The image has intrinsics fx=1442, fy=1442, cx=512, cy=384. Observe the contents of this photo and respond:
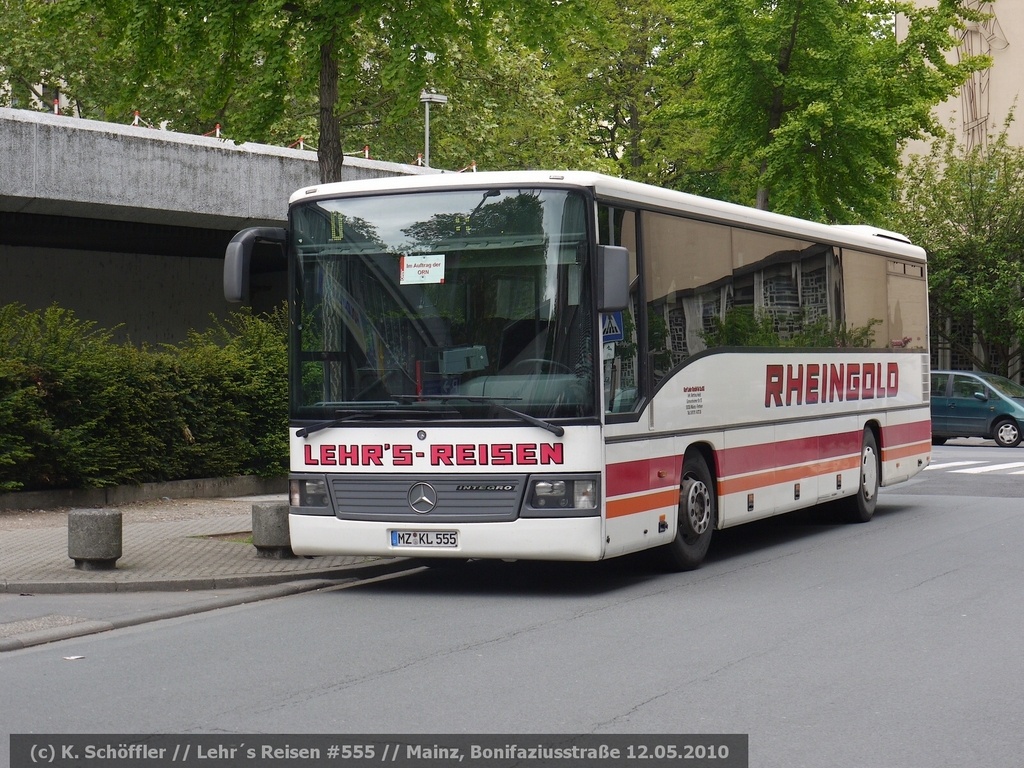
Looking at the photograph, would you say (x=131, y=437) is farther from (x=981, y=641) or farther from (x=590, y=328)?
(x=981, y=641)

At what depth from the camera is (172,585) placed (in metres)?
11.2

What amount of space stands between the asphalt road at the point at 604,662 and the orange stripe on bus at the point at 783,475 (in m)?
A: 0.73

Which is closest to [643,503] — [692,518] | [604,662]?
[692,518]

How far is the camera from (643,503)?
11250 mm

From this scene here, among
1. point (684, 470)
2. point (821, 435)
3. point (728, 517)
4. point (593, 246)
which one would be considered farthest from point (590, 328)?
point (821, 435)

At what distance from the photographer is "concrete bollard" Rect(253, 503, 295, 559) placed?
12516mm

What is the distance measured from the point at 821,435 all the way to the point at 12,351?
915 cm

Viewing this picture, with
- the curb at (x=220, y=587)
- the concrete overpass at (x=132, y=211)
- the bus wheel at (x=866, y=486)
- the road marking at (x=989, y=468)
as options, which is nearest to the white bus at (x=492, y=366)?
the curb at (x=220, y=587)

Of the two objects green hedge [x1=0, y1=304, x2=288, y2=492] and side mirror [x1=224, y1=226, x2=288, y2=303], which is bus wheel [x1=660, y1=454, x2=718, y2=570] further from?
green hedge [x1=0, y1=304, x2=288, y2=492]

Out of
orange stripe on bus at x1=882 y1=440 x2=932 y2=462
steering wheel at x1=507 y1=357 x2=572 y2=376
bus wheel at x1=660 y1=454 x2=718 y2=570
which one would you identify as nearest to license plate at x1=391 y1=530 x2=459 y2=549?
steering wheel at x1=507 y1=357 x2=572 y2=376

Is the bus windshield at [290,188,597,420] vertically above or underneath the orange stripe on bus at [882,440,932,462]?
above

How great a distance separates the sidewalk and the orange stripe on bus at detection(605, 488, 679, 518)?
8.20 feet

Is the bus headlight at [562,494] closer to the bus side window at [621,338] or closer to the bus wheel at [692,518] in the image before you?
the bus side window at [621,338]

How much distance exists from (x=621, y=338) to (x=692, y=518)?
2.08 m
